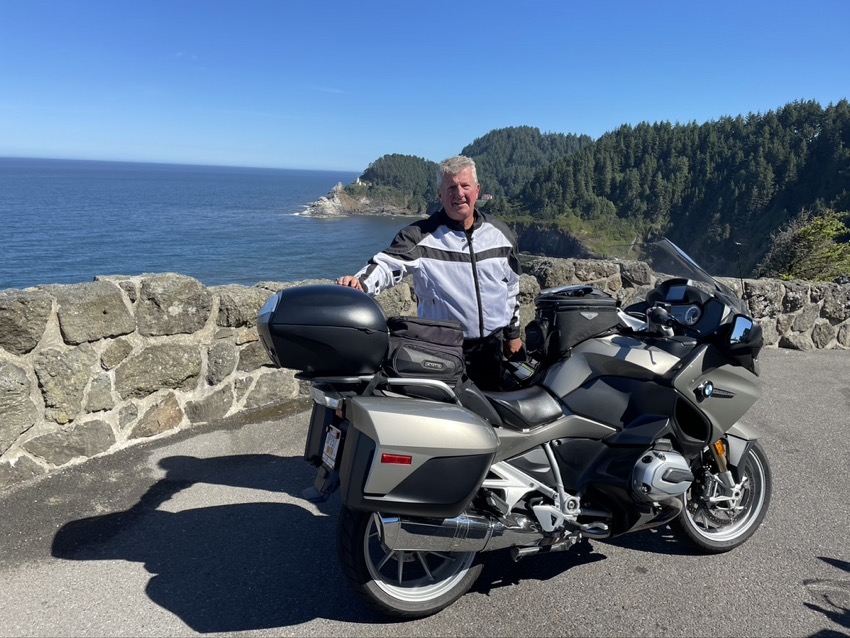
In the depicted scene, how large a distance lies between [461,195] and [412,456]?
1.46m

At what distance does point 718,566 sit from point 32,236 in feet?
239

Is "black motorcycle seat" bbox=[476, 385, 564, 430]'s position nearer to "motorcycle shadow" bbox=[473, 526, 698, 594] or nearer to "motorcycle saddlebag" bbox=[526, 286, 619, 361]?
"motorcycle saddlebag" bbox=[526, 286, 619, 361]

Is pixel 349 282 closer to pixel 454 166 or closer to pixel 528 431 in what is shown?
pixel 454 166

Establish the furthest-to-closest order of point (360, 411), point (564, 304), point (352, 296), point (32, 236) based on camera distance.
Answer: point (32, 236) < point (564, 304) < point (352, 296) < point (360, 411)

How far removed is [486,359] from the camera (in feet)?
10.9

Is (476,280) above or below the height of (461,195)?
below

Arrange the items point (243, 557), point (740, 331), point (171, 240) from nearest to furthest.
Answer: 1. point (740, 331)
2. point (243, 557)
3. point (171, 240)

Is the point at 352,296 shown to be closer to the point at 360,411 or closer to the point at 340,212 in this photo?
the point at 360,411

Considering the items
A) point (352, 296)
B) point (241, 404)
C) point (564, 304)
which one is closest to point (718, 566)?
point (564, 304)

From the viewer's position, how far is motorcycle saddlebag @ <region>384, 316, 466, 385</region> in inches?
93.2

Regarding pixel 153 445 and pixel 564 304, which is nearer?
pixel 564 304

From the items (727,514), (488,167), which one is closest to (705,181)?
(488,167)

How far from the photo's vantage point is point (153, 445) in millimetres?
4207

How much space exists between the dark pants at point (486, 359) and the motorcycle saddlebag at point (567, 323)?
0.44 m
